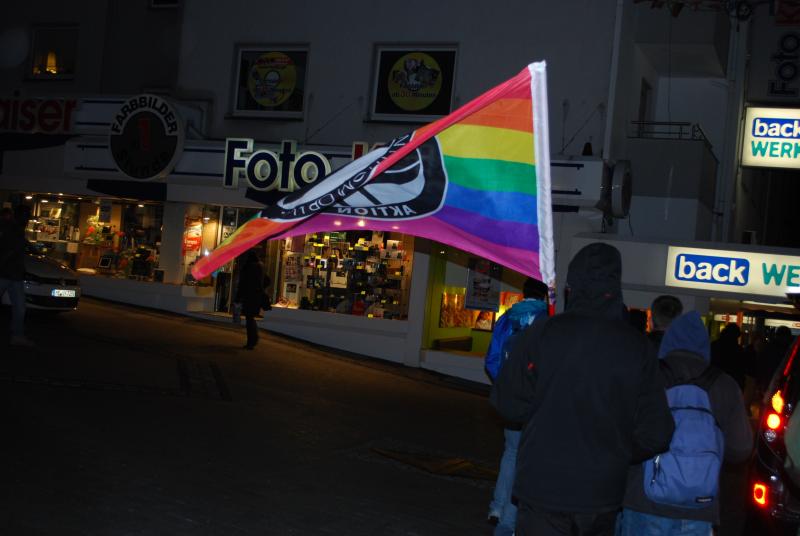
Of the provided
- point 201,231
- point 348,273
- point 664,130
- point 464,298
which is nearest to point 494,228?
point 464,298

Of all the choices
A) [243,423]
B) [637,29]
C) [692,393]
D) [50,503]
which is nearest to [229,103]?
[637,29]

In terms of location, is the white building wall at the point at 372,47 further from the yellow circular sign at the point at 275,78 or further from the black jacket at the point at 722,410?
the black jacket at the point at 722,410

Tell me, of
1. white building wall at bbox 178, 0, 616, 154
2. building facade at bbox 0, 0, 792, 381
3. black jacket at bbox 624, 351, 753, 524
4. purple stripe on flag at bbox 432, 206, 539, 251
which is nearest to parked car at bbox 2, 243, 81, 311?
building facade at bbox 0, 0, 792, 381

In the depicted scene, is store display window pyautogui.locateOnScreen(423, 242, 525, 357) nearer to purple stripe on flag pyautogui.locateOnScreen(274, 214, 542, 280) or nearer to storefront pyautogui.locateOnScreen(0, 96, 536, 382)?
storefront pyautogui.locateOnScreen(0, 96, 536, 382)

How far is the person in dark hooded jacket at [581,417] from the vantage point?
13.1ft

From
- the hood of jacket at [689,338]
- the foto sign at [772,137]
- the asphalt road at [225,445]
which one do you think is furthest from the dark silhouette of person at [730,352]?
the hood of jacket at [689,338]

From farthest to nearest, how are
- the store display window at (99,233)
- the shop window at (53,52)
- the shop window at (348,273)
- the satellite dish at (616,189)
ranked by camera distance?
the shop window at (53,52) < the store display window at (99,233) < the shop window at (348,273) < the satellite dish at (616,189)

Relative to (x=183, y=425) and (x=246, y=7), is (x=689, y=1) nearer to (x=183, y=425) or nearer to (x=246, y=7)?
(x=246, y=7)

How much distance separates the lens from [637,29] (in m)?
17.8

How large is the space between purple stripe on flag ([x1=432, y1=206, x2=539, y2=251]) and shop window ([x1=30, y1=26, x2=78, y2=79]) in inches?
745

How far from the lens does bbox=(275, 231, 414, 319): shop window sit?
706 inches

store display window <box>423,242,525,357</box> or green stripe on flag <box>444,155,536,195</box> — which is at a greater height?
green stripe on flag <box>444,155,536,195</box>

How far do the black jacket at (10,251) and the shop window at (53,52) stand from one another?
1085cm

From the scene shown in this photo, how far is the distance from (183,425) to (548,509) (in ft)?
20.1
